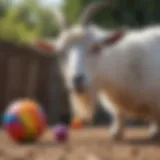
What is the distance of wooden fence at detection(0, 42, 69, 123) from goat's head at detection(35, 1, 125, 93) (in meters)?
5.42

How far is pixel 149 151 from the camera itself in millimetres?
5922

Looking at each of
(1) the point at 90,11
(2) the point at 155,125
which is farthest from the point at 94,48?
(2) the point at 155,125

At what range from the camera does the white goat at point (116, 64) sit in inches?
281

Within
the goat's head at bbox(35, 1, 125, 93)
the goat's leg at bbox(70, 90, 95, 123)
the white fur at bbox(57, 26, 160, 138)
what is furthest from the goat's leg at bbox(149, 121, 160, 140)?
the goat's head at bbox(35, 1, 125, 93)

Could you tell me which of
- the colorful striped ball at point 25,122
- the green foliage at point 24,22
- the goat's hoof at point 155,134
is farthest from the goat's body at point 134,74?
the green foliage at point 24,22

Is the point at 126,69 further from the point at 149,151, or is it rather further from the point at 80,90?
the point at 149,151

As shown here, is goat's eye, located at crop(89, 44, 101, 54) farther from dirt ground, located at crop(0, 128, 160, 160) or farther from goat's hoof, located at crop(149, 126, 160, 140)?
goat's hoof, located at crop(149, 126, 160, 140)

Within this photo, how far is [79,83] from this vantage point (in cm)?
673

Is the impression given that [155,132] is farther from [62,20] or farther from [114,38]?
[62,20]

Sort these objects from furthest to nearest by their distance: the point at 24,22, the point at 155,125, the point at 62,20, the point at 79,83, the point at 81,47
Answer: the point at 24,22, the point at 155,125, the point at 62,20, the point at 81,47, the point at 79,83

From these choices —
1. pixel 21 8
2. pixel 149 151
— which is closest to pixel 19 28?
pixel 21 8

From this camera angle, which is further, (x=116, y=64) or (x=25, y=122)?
(x=116, y=64)

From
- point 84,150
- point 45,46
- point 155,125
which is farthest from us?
point 155,125

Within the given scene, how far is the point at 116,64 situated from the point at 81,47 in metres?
0.49
